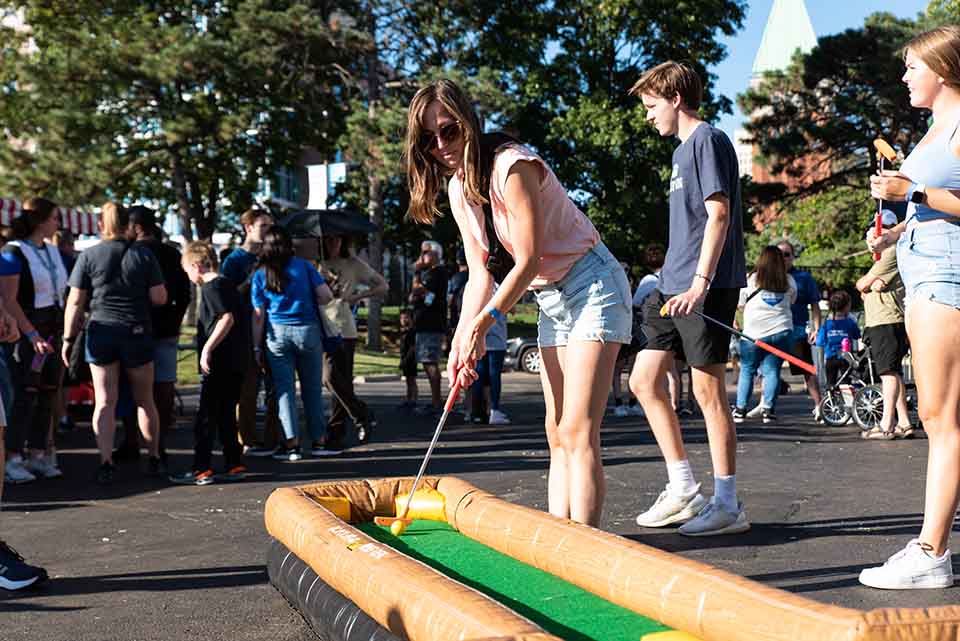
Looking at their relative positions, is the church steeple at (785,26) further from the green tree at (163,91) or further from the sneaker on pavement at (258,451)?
the sneaker on pavement at (258,451)

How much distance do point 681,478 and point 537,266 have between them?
1978mm

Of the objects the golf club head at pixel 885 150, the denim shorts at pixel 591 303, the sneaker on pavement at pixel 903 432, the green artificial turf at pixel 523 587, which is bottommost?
the sneaker on pavement at pixel 903 432

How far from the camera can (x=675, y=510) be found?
5793 mm

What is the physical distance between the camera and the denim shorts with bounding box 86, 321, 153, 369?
7.93 m

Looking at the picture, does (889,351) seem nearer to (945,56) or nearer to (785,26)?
(945,56)

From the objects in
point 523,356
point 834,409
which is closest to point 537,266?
point 834,409

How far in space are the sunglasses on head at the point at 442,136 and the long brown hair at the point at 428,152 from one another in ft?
0.05

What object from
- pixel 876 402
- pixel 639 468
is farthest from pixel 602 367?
pixel 876 402

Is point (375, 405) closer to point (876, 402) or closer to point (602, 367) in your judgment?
point (876, 402)

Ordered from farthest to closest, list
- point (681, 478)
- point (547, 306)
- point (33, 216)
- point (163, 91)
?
point (163, 91) → point (33, 216) → point (681, 478) → point (547, 306)

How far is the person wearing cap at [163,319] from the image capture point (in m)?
8.84

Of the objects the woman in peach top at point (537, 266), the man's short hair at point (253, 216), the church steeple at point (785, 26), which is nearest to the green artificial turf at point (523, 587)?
the woman in peach top at point (537, 266)

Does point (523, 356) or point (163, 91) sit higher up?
point (163, 91)

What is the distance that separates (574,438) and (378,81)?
89.5 ft
